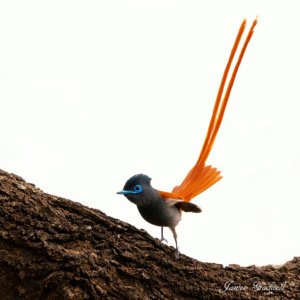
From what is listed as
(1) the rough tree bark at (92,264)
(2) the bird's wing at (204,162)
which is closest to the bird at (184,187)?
(2) the bird's wing at (204,162)

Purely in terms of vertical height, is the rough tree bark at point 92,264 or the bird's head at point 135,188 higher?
the bird's head at point 135,188

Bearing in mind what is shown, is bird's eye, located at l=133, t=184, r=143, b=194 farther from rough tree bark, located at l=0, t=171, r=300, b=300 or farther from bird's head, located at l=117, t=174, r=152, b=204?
rough tree bark, located at l=0, t=171, r=300, b=300

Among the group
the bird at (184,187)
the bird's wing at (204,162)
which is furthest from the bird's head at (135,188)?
the bird's wing at (204,162)

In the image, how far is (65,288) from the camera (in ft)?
5.59

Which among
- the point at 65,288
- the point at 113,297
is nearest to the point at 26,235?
the point at 65,288

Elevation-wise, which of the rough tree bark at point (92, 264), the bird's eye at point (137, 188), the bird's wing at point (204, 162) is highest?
the bird's wing at point (204, 162)

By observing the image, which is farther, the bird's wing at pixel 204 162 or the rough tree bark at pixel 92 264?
the bird's wing at pixel 204 162

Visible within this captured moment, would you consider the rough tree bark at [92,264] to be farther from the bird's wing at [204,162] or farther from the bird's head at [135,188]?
the bird's wing at [204,162]

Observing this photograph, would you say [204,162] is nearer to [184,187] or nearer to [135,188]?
[184,187]

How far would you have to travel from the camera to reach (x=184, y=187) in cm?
251

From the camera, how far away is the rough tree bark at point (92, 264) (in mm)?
1737

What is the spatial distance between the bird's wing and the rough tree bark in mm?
464

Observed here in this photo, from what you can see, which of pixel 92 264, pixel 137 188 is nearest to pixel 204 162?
pixel 137 188

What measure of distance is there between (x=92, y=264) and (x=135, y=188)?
54 centimetres
